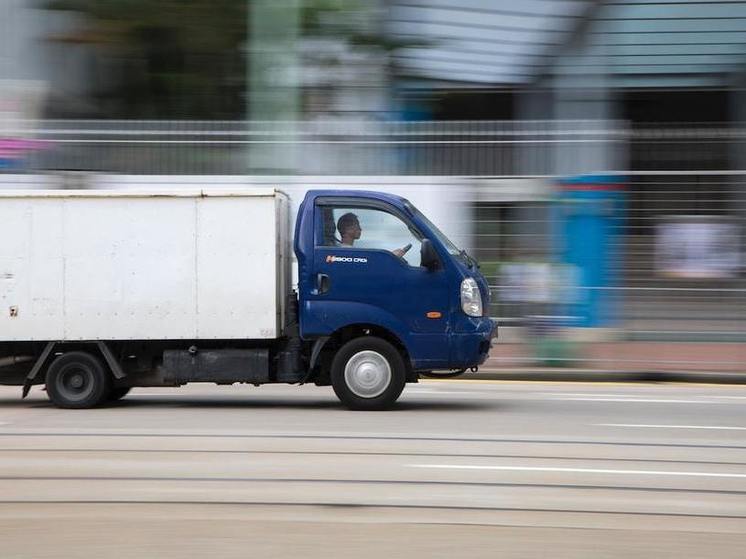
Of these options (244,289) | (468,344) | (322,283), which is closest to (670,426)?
(468,344)

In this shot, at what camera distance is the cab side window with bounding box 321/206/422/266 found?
35.2 ft

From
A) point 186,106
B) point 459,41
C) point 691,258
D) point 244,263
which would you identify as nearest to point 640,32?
point 459,41

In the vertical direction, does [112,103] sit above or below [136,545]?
above

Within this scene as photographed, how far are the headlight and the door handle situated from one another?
1.24m

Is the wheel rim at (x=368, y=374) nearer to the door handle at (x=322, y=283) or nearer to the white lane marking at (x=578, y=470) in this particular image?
the door handle at (x=322, y=283)

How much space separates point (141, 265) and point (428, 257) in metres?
2.69

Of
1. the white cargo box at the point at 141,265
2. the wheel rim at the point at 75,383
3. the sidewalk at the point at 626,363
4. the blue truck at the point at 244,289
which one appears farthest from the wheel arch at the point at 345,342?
the sidewalk at the point at 626,363

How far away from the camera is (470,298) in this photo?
1071 cm

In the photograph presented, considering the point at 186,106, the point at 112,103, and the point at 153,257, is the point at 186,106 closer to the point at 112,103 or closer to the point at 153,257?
the point at 112,103

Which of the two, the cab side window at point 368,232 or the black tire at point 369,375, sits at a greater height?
the cab side window at point 368,232

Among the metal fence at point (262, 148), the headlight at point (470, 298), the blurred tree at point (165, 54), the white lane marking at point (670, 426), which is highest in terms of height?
the blurred tree at point (165, 54)

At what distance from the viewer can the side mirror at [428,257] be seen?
34.7 ft

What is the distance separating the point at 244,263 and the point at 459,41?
33.6ft

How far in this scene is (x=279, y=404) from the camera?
37.8 ft
